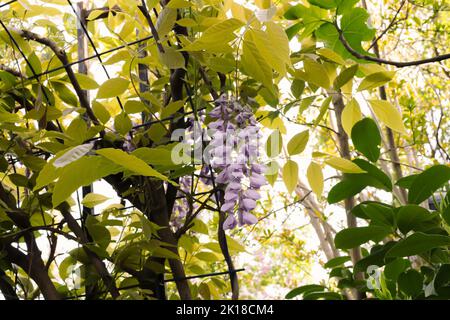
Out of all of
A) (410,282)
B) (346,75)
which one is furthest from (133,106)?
(410,282)

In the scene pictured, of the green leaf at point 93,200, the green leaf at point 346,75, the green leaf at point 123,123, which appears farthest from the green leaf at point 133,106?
the green leaf at point 346,75

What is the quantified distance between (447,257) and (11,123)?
1.79 feet

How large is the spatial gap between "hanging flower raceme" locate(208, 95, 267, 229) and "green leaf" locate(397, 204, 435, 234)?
15 cm

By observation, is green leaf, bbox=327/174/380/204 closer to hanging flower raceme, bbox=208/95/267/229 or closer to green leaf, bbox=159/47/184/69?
hanging flower raceme, bbox=208/95/267/229

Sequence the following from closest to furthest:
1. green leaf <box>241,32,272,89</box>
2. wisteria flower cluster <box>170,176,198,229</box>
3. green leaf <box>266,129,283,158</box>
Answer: green leaf <box>241,32,272,89</box> < green leaf <box>266,129,283,158</box> < wisteria flower cluster <box>170,176,198,229</box>

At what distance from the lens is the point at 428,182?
0.58 metres

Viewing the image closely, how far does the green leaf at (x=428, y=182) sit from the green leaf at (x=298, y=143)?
13 centimetres

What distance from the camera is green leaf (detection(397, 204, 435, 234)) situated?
1.84 feet

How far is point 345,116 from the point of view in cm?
64

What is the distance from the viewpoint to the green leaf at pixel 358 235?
0.58 m

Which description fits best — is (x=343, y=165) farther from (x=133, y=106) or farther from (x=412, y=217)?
(x=133, y=106)

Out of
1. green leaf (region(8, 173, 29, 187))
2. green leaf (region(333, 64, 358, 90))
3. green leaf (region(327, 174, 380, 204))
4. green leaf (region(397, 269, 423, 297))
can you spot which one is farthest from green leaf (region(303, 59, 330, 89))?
green leaf (region(8, 173, 29, 187))

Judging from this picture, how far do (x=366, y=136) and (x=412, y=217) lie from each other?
10 cm

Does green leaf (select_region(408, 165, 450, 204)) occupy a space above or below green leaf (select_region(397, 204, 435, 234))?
above
